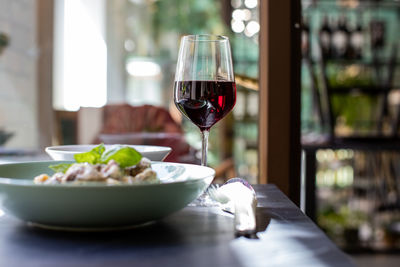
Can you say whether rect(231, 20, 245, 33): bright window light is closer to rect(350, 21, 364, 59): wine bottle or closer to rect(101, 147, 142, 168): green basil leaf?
rect(350, 21, 364, 59): wine bottle

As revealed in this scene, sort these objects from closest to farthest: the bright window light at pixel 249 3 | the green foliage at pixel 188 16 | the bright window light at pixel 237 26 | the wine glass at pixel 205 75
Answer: the wine glass at pixel 205 75 < the bright window light at pixel 249 3 < the bright window light at pixel 237 26 < the green foliage at pixel 188 16

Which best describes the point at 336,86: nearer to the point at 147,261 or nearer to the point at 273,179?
the point at 273,179

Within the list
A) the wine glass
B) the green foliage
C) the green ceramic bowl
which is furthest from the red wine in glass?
the green foliage

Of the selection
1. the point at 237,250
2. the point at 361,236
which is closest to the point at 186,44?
the point at 237,250

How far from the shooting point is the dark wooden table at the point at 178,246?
0.37m

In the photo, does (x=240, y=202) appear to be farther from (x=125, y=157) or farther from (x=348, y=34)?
(x=348, y=34)

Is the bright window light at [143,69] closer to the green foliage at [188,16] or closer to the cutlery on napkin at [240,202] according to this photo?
the green foliage at [188,16]

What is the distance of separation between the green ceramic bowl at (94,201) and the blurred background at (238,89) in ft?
3.16

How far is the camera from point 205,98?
2.29 feet

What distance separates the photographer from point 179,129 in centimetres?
286

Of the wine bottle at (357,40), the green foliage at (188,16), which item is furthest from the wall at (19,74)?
the wine bottle at (357,40)

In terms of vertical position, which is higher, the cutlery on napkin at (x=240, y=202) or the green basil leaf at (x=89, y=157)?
the green basil leaf at (x=89, y=157)

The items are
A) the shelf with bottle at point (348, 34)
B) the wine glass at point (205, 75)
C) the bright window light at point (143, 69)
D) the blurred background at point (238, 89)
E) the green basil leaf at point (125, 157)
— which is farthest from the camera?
the bright window light at point (143, 69)

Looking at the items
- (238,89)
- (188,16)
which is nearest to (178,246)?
(238,89)
